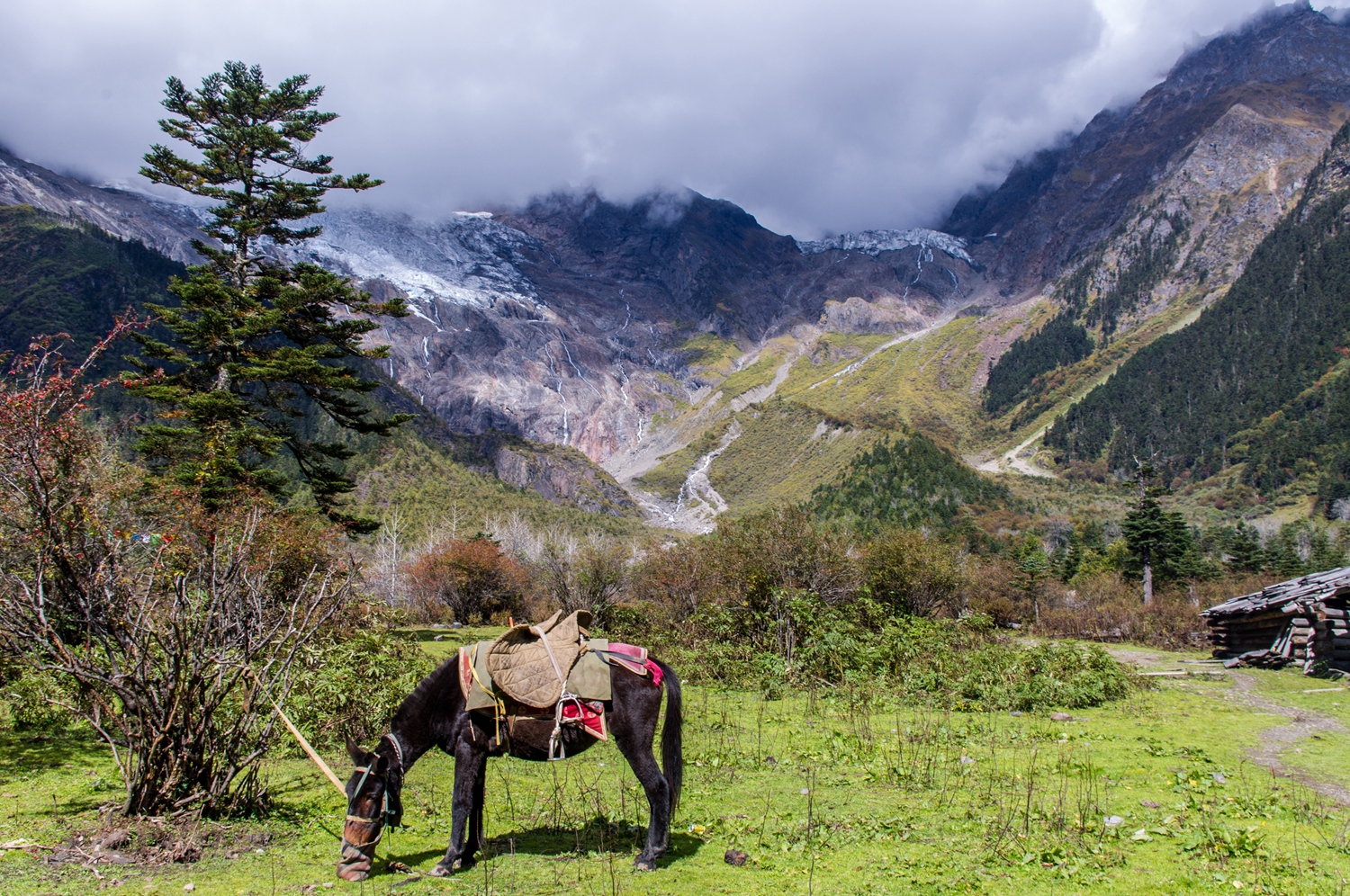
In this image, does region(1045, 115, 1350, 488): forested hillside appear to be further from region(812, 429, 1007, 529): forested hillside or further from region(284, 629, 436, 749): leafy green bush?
region(284, 629, 436, 749): leafy green bush

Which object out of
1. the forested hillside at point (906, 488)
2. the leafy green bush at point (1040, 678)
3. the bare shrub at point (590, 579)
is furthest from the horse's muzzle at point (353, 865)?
the forested hillside at point (906, 488)

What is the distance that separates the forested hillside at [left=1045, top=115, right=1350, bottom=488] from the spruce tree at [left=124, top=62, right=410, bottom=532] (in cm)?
10935

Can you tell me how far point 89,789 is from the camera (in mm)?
7086

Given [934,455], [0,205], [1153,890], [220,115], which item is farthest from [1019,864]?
[0,205]

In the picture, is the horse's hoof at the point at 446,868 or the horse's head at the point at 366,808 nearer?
the horse's head at the point at 366,808

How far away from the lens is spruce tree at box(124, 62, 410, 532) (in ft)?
63.7

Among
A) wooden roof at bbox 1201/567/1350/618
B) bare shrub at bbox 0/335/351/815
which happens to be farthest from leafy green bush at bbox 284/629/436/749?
wooden roof at bbox 1201/567/1350/618

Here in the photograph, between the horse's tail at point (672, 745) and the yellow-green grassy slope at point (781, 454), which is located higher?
the yellow-green grassy slope at point (781, 454)

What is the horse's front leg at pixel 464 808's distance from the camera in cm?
572

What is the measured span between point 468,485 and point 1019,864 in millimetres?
85618

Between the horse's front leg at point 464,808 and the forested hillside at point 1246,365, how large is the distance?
113 meters

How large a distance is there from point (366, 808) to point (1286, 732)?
14.2m

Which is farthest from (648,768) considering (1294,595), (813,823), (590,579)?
(590,579)

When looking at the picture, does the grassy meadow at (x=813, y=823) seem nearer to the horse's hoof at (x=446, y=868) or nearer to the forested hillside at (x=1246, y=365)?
the horse's hoof at (x=446, y=868)
